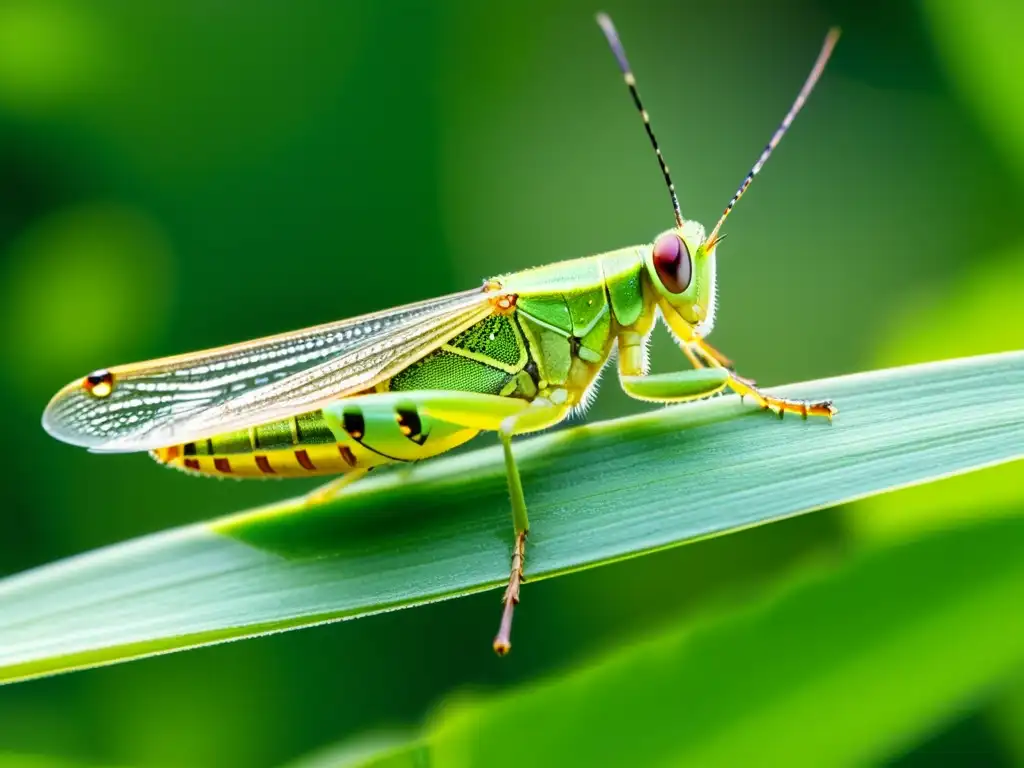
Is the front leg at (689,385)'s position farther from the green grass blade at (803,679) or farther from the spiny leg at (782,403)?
the green grass blade at (803,679)

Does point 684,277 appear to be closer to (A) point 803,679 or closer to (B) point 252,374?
(B) point 252,374

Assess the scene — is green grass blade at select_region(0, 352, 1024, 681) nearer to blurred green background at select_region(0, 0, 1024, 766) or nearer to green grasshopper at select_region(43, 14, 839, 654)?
green grasshopper at select_region(43, 14, 839, 654)

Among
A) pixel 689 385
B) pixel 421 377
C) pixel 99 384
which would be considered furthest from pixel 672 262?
pixel 99 384

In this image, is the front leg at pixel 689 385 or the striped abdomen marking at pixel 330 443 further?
the striped abdomen marking at pixel 330 443

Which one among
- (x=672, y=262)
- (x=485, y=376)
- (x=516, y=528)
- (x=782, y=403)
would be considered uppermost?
(x=672, y=262)

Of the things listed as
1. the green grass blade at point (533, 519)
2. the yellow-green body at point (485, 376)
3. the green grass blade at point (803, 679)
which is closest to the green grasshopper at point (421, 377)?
the yellow-green body at point (485, 376)

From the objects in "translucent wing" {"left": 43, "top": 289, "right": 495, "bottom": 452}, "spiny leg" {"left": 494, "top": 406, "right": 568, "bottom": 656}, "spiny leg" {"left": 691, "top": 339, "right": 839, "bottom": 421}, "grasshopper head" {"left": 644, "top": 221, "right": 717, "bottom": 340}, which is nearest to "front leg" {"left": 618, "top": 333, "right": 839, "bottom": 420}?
"spiny leg" {"left": 691, "top": 339, "right": 839, "bottom": 421}
